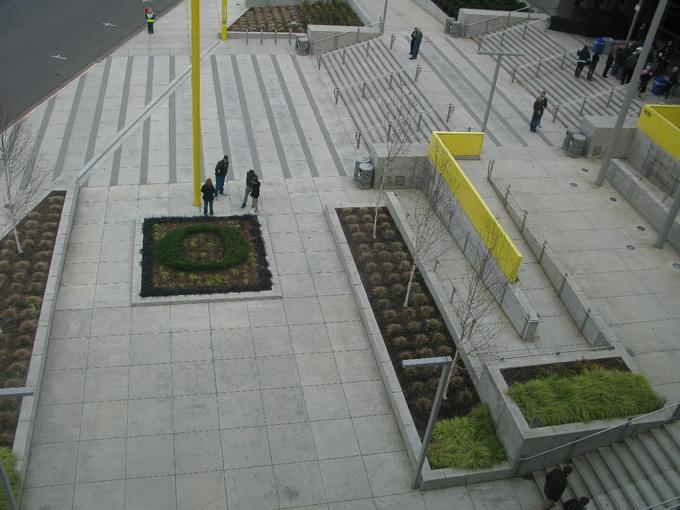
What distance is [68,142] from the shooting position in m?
24.0

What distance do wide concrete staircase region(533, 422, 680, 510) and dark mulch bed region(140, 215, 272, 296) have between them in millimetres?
8604

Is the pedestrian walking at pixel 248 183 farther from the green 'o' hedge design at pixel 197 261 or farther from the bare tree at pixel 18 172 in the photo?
the bare tree at pixel 18 172

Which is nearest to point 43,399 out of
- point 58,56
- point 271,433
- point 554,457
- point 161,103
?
point 271,433

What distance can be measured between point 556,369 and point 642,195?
862 centimetres

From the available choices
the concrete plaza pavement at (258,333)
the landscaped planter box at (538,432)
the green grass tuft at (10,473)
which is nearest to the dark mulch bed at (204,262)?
the concrete plaza pavement at (258,333)

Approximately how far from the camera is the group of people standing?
65.2 ft

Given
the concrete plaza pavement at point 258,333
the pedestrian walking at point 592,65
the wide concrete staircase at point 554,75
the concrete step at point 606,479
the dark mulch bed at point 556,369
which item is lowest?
the concrete plaza pavement at point 258,333

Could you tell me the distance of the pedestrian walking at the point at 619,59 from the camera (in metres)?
28.4

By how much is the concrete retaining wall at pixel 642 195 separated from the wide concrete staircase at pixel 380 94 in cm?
637

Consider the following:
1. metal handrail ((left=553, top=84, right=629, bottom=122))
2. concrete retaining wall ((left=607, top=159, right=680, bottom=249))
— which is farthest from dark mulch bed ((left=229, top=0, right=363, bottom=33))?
concrete retaining wall ((left=607, top=159, right=680, bottom=249))

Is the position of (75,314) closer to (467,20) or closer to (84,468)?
(84,468)

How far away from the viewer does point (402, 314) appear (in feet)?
56.9

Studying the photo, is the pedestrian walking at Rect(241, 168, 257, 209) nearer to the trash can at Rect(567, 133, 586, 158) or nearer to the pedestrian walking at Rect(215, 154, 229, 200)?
the pedestrian walking at Rect(215, 154, 229, 200)

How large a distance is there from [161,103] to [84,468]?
55.8 feet
